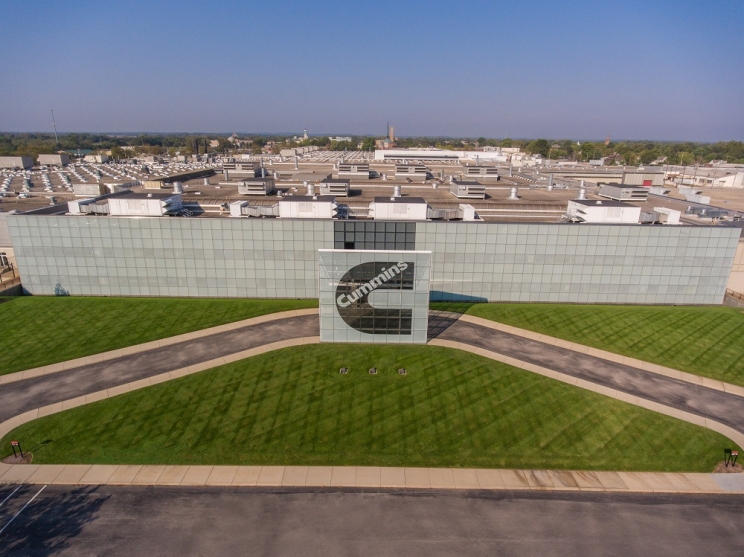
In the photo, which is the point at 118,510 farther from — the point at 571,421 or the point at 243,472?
the point at 571,421

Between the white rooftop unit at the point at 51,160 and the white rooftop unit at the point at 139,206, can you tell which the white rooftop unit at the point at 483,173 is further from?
the white rooftop unit at the point at 51,160

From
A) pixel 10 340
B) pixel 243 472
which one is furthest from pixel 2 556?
pixel 10 340

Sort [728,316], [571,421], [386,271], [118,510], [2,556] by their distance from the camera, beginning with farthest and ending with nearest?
→ [728,316]
[386,271]
[571,421]
[118,510]
[2,556]

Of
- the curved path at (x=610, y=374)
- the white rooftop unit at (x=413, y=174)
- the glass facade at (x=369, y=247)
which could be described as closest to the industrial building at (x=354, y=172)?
the white rooftop unit at (x=413, y=174)

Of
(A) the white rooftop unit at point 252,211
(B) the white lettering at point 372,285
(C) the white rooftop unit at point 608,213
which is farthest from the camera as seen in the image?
(A) the white rooftop unit at point 252,211

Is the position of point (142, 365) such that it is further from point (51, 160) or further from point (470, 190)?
point (51, 160)

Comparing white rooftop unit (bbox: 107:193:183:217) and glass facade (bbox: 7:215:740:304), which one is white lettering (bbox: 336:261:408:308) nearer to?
glass facade (bbox: 7:215:740:304)
